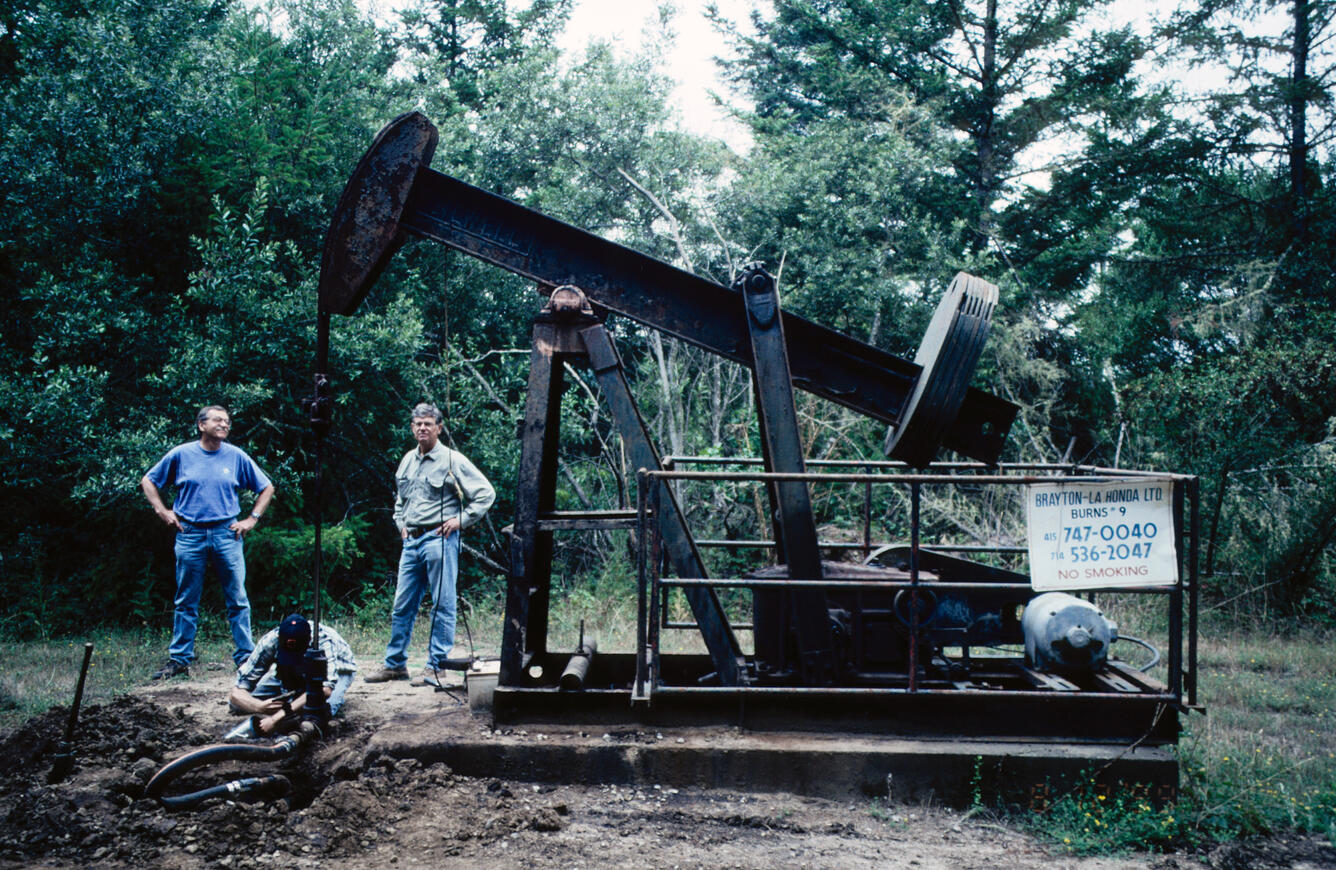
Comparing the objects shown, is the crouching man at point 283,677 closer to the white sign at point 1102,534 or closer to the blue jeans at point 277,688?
the blue jeans at point 277,688

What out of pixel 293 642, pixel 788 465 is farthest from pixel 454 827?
pixel 788 465

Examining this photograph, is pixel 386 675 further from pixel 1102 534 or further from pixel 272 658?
pixel 1102 534

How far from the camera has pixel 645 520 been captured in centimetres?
514

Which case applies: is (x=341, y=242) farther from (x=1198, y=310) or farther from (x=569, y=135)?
(x=1198, y=310)

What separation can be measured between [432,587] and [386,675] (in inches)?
28.6

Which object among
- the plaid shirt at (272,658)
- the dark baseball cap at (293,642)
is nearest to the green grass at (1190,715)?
the plaid shirt at (272,658)

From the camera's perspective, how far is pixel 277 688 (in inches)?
238

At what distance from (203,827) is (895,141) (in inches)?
571

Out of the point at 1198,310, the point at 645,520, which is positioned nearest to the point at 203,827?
the point at 645,520

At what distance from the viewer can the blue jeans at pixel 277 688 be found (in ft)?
19.3

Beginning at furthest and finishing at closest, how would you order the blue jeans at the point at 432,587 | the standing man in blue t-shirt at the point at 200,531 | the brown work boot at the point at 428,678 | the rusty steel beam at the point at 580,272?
the standing man in blue t-shirt at the point at 200,531 < the blue jeans at the point at 432,587 < the brown work boot at the point at 428,678 < the rusty steel beam at the point at 580,272

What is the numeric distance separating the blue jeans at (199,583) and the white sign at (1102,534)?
5806mm

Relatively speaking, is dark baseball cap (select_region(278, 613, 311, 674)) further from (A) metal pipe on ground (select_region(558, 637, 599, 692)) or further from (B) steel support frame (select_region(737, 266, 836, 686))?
(B) steel support frame (select_region(737, 266, 836, 686))

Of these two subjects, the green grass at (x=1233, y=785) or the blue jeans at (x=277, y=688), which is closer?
the green grass at (x=1233, y=785)
